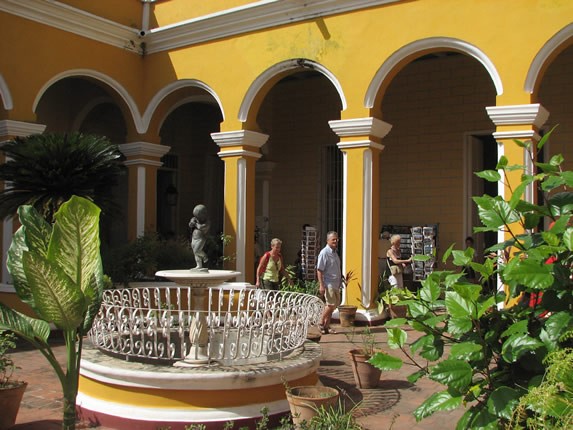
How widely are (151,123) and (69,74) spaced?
1.85 metres

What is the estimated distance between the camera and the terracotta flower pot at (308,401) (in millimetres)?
4473

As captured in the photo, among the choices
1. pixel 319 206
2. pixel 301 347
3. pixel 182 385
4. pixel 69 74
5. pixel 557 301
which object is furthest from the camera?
pixel 319 206

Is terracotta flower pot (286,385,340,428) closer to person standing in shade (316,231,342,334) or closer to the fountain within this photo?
the fountain

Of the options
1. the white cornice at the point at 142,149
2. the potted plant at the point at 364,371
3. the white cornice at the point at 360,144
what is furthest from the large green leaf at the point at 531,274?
the white cornice at the point at 142,149

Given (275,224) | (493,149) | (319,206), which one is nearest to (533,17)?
(493,149)

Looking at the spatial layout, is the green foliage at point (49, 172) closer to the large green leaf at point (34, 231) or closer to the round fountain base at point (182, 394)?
the round fountain base at point (182, 394)

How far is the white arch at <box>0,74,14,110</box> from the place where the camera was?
10297mm

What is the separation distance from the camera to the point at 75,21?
11.3 m

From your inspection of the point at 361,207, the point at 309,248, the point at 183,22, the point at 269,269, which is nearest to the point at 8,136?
the point at 183,22

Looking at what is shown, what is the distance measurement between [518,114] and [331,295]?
12.0ft

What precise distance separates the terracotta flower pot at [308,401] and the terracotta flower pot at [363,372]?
1.41 m

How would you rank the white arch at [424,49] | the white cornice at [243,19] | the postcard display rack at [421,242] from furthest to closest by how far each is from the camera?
the postcard display rack at [421,242], the white cornice at [243,19], the white arch at [424,49]

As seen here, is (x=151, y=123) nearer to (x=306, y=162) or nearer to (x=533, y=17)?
(x=306, y=162)

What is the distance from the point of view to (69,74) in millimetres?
11367
